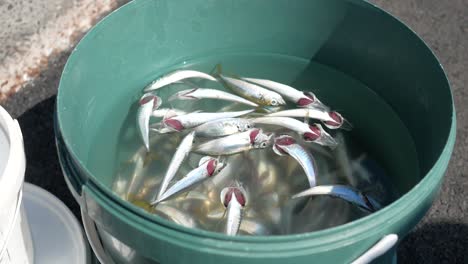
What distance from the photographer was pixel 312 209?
1.76 metres

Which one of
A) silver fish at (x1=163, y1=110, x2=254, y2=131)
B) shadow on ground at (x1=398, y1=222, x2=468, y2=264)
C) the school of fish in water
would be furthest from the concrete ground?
silver fish at (x1=163, y1=110, x2=254, y2=131)

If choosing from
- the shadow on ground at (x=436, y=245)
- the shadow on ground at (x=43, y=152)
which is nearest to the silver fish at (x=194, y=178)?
the shadow on ground at (x=43, y=152)

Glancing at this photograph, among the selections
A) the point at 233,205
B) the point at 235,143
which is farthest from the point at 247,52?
the point at 233,205

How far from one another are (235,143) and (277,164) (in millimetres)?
184

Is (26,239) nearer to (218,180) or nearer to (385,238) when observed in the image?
(218,180)

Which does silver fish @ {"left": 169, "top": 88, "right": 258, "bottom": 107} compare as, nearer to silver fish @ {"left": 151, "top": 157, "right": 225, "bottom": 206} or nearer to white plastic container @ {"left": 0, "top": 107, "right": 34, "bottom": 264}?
silver fish @ {"left": 151, "top": 157, "right": 225, "bottom": 206}

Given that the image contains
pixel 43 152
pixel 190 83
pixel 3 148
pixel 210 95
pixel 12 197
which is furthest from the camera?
pixel 43 152

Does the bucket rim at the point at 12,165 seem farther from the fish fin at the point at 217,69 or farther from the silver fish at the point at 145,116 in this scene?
the fish fin at the point at 217,69

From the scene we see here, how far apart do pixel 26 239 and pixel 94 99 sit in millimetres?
452

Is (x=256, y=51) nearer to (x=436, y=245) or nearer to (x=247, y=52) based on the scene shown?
(x=247, y=52)

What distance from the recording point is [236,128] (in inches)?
73.9

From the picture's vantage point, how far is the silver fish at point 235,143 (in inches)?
71.8

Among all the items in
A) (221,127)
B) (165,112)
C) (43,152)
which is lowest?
(43,152)

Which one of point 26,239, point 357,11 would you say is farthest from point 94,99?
point 357,11
